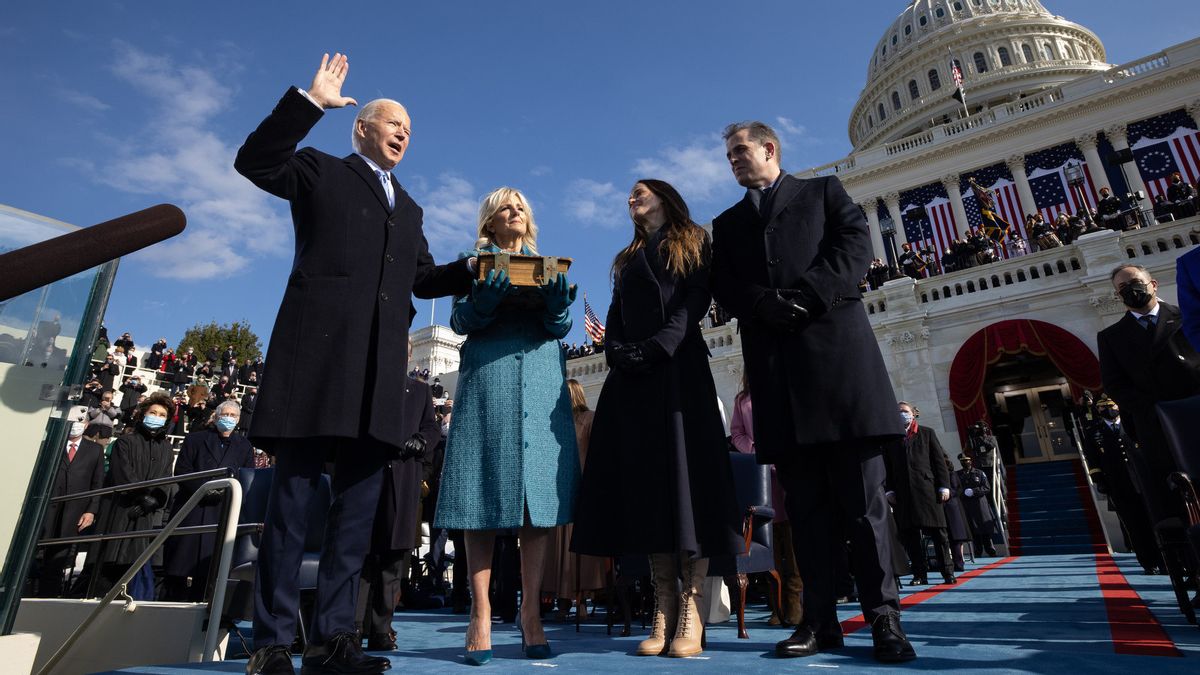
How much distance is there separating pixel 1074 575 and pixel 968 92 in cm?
5160

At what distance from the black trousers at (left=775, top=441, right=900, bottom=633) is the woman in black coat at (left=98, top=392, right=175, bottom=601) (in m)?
4.46

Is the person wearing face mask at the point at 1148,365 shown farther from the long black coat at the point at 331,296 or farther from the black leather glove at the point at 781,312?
the long black coat at the point at 331,296

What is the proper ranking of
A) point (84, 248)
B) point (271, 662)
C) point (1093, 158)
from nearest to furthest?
1. point (84, 248)
2. point (271, 662)
3. point (1093, 158)

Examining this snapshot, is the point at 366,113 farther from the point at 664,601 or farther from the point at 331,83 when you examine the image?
the point at 664,601

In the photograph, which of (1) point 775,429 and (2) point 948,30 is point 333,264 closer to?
(1) point 775,429

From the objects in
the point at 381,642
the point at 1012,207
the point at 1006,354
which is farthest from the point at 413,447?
the point at 1012,207

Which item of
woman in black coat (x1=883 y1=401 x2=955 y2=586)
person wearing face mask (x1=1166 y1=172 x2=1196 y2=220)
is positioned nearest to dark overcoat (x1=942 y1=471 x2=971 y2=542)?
woman in black coat (x1=883 y1=401 x2=955 y2=586)

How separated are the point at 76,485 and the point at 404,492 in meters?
3.42

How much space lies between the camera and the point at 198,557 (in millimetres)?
4742

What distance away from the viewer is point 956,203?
28.6 metres

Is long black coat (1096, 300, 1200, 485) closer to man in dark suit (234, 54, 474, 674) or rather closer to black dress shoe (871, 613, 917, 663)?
black dress shoe (871, 613, 917, 663)

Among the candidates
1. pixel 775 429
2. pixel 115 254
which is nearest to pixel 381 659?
pixel 115 254

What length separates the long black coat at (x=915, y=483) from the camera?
6531mm

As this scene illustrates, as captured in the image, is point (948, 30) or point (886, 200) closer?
point (886, 200)
